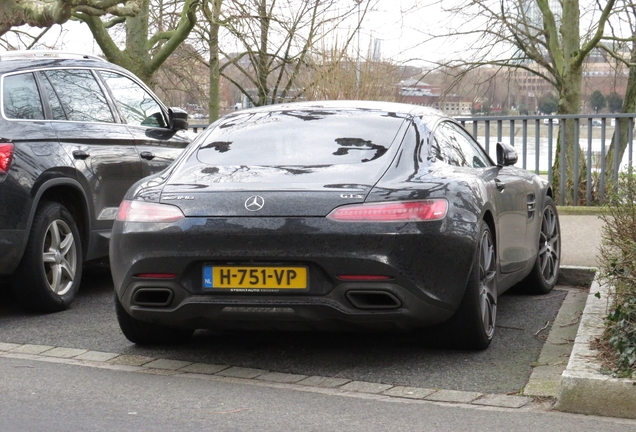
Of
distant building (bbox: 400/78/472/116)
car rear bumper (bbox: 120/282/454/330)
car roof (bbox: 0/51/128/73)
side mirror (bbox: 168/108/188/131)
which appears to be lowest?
car rear bumper (bbox: 120/282/454/330)

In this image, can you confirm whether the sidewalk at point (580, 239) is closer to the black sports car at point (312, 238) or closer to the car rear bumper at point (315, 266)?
the black sports car at point (312, 238)

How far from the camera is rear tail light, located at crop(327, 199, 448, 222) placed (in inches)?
213

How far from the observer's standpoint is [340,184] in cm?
556

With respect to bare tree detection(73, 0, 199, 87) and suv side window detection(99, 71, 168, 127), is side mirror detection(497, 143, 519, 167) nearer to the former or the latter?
suv side window detection(99, 71, 168, 127)

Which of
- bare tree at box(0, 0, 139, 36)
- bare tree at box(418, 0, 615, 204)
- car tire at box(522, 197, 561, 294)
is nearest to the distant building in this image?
bare tree at box(418, 0, 615, 204)

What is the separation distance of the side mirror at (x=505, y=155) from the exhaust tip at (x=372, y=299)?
88.9 inches

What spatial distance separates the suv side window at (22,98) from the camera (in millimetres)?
7492

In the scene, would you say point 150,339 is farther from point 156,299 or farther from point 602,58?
point 602,58

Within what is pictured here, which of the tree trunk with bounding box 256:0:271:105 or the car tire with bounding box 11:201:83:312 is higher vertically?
the tree trunk with bounding box 256:0:271:105

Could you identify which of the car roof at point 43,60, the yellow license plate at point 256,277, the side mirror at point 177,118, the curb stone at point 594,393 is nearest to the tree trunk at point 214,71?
the side mirror at point 177,118

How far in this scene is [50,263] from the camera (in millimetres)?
7594

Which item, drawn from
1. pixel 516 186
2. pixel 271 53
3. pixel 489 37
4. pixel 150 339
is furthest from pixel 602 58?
pixel 150 339

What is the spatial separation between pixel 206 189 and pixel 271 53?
18294mm

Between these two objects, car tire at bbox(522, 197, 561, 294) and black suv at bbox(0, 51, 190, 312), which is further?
car tire at bbox(522, 197, 561, 294)
